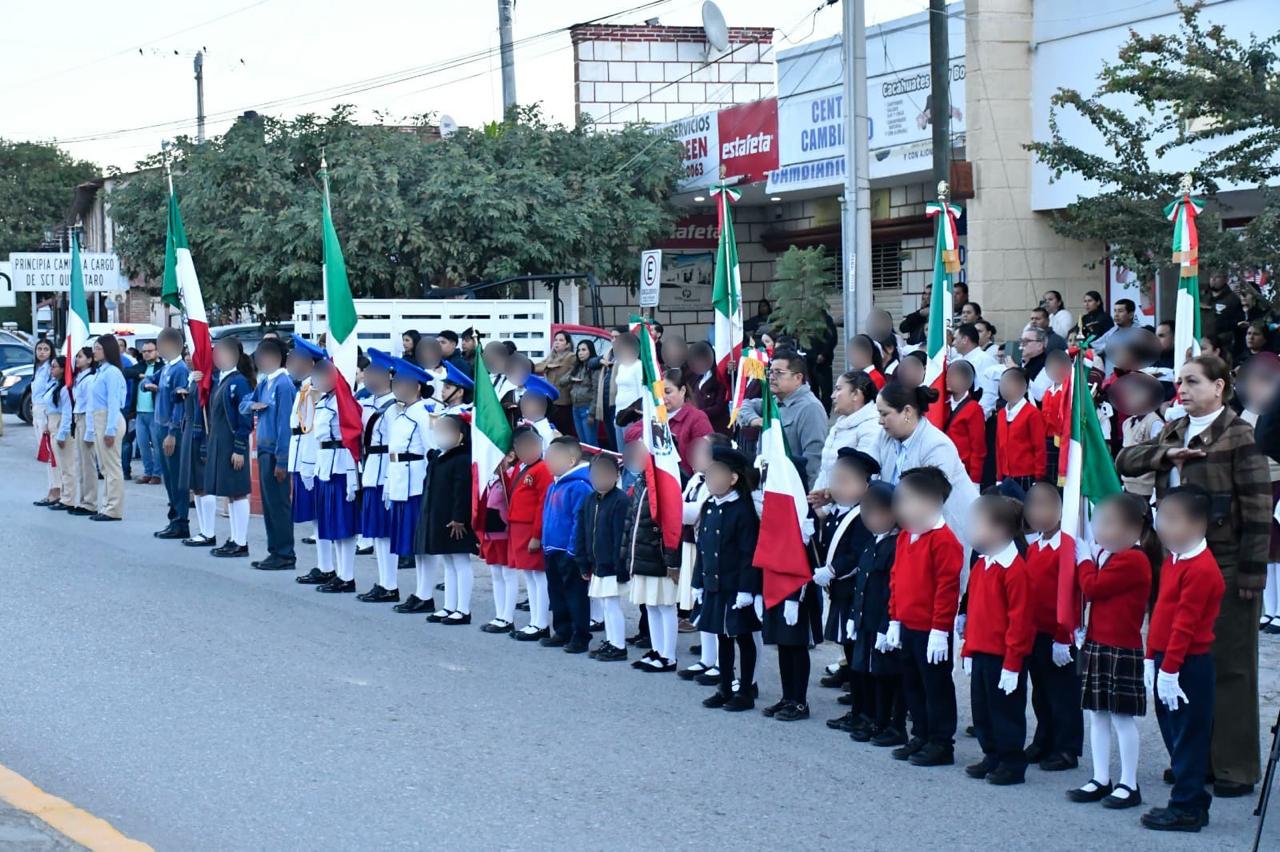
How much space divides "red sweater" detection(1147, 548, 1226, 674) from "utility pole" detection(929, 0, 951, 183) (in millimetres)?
10830

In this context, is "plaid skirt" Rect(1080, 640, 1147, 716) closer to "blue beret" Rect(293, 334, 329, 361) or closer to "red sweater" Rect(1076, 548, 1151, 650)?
"red sweater" Rect(1076, 548, 1151, 650)

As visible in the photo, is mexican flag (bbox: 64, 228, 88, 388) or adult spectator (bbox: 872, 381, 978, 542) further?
mexican flag (bbox: 64, 228, 88, 388)

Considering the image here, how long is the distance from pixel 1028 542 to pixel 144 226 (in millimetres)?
22650

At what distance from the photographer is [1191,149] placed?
654 inches

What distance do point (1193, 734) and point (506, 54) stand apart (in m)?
26.9

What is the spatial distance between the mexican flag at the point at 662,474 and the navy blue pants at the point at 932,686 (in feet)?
7.23

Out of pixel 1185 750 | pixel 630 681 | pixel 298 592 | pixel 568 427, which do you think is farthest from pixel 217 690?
pixel 568 427

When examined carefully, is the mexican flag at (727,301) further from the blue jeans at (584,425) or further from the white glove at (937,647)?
the blue jeans at (584,425)

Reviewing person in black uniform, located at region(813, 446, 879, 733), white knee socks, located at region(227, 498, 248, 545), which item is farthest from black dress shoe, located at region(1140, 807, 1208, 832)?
white knee socks, located at region(227, 498, 248, 545)

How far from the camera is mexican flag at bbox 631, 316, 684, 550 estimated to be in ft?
32.1

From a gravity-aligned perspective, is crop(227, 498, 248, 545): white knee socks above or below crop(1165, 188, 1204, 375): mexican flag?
below

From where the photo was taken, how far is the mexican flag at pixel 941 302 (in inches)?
434

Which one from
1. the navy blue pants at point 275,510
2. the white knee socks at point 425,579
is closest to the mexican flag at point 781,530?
the white knee socks at point 425,579

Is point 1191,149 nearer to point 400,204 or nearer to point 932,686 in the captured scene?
point 932,686
